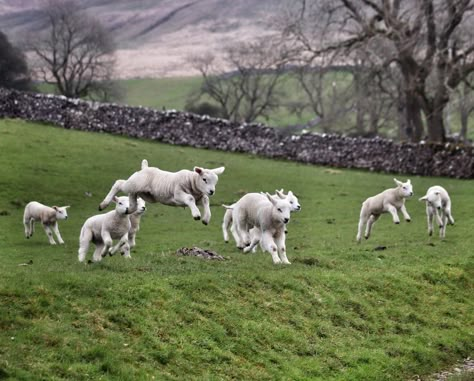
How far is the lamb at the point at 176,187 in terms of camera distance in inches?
618

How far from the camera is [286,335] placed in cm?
1398

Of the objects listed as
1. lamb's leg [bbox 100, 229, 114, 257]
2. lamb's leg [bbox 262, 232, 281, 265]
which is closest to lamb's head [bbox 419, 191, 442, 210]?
lamb's leg [bbox 262, 232, 281, 265]

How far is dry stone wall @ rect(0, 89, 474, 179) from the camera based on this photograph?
44.1m

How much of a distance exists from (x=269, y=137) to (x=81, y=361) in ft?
117

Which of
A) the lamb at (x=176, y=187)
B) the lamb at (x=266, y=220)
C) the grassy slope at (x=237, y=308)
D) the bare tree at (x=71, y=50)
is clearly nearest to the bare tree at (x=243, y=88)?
the bare tree at (x=71, y=50)

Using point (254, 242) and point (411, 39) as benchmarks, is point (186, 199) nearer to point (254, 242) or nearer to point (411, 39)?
point (254, 242)

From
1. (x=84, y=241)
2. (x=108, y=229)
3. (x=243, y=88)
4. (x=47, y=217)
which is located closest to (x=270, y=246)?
(x=108, y=229)

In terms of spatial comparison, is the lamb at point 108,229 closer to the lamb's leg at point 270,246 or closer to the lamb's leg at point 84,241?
the lamb's leg at point 84,241

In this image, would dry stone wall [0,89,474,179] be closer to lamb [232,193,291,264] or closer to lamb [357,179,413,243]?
lamb [357,179,413,243]

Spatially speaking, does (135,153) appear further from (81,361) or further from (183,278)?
(81,361)

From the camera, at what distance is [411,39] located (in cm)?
4178

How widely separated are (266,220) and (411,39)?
27.3m

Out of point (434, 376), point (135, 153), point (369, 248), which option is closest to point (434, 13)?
point (135, 153)

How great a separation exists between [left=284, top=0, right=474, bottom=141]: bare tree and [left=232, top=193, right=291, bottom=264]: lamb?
25.5 metres
